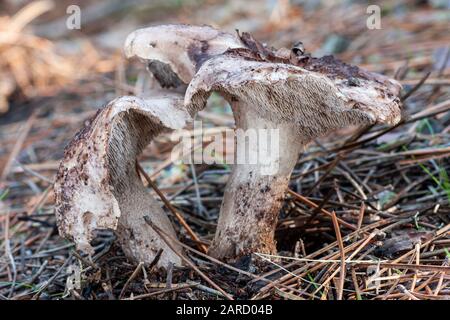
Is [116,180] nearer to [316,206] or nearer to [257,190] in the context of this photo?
[257,190]

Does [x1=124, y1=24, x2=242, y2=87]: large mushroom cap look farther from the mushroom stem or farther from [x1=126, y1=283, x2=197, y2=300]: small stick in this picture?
[x1=126, y1=283, x2=197, y2=300]: small stick

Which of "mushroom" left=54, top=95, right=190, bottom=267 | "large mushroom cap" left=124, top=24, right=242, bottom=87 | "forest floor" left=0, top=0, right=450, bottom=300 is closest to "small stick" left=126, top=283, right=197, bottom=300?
"forest floor" left=0, top=0, right=450, bottom=300

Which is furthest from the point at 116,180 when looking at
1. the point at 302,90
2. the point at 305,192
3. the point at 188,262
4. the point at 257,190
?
the point at 305,192

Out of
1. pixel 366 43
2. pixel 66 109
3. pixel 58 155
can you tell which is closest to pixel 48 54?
pixel 66 109

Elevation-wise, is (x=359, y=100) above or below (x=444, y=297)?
above

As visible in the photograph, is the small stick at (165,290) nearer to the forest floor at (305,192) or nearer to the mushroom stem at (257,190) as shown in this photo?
the forest floor at (305,192)
